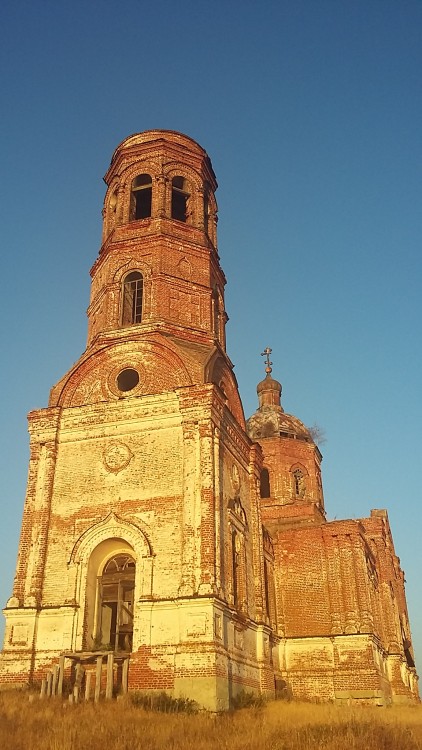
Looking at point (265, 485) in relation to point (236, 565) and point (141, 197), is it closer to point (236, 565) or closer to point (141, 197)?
point (236, 565)

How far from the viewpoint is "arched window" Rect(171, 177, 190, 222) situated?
23594mm

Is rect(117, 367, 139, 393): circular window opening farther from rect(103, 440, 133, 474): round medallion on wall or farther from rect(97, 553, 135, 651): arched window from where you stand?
rect(97, 553, 135, 651): arched window

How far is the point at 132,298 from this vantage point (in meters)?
21.8

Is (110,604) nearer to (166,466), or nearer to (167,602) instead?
(167,602)

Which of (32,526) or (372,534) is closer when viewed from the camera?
(32,526)

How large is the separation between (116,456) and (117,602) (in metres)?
3.75

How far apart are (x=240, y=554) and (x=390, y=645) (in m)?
12.5

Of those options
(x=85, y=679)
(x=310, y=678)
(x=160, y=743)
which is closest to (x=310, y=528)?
(x=310, y=678)

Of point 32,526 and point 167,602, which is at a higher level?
point 32,526

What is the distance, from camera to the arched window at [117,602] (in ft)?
55.0

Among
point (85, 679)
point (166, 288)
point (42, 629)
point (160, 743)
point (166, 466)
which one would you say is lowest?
point (160, 743)

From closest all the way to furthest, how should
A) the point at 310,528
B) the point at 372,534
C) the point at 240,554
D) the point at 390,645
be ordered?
the point at 240,554
the point at 310,528
the point at 390,645
the point at 372,534

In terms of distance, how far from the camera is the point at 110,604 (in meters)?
17.3

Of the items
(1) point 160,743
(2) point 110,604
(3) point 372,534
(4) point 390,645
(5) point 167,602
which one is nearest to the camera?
(1) point 160,743
